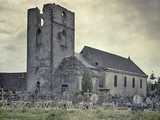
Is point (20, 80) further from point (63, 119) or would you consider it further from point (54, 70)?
point (63, 119)

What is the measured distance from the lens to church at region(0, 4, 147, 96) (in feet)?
157

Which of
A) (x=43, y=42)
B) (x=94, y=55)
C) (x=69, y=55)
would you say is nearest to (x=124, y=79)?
(x=94, y=55)

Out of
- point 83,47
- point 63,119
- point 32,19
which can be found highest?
point 32,19

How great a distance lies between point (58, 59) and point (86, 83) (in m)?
6.40

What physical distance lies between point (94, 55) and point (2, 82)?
638 inches

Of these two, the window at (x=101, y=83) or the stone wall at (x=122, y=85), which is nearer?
the window at (x=101, y=83)

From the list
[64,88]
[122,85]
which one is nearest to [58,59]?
[64,88]

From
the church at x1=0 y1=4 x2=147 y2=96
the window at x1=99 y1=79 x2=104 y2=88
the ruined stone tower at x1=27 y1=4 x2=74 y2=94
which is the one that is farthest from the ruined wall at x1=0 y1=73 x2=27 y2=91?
the window at x1=99 y1=79 x2=104 y2=88

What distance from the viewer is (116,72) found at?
5641 centimetres

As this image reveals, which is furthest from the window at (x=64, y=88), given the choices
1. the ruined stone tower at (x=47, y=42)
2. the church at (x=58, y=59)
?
the ruined stone tower at (x=47, y=42)

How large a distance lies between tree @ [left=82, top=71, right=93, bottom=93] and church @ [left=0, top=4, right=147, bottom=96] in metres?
0.20

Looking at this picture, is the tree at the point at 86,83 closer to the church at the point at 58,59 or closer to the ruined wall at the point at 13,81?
the church at the point at 58,59

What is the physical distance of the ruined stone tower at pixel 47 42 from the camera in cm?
4856

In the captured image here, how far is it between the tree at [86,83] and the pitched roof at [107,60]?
699 centimetres
